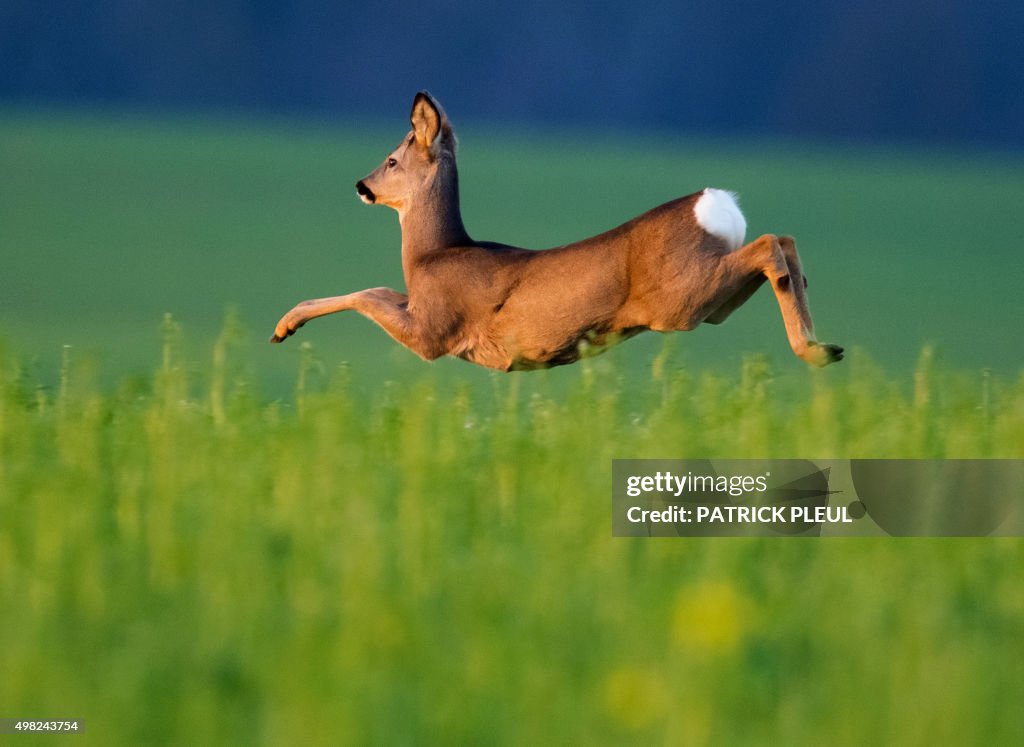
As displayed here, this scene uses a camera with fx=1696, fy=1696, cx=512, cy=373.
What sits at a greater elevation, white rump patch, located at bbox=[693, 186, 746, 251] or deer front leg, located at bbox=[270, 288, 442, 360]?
white rump patch, located at bbox=[693, 186, 746, 251]

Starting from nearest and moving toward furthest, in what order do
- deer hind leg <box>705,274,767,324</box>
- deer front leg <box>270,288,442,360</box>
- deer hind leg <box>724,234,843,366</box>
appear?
deer hind leg <box>724,234,843,366</box> → deer hind leg <box>705,274,767,324</box> → deer front leg <box>270,288,442,360</box>

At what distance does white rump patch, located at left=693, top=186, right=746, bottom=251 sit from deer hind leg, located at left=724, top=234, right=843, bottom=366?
81mm

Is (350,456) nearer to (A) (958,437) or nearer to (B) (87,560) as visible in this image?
(B) (87,560)

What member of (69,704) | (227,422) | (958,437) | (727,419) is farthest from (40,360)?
(69,704)

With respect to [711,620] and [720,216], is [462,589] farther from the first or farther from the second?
[720,216]

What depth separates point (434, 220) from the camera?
23.6ft

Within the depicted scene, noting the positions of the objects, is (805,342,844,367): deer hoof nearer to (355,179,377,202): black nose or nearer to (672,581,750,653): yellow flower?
(355,179,377,202): black nose

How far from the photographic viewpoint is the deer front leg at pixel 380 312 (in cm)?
693


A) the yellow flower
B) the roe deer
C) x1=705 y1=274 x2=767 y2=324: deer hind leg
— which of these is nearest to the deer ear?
the roe deer

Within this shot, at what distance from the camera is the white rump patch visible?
656 cm

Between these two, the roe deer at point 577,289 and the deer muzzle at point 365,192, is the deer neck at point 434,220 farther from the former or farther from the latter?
the deer muzzle at point 365,192

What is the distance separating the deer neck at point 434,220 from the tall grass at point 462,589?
97 cm

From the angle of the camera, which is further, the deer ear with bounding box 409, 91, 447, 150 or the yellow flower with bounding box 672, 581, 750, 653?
the deer ear with bounding box 409, 91, 447, 150

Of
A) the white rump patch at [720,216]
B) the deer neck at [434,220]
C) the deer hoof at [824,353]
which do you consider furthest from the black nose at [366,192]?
the deer hoof at [824,353]
